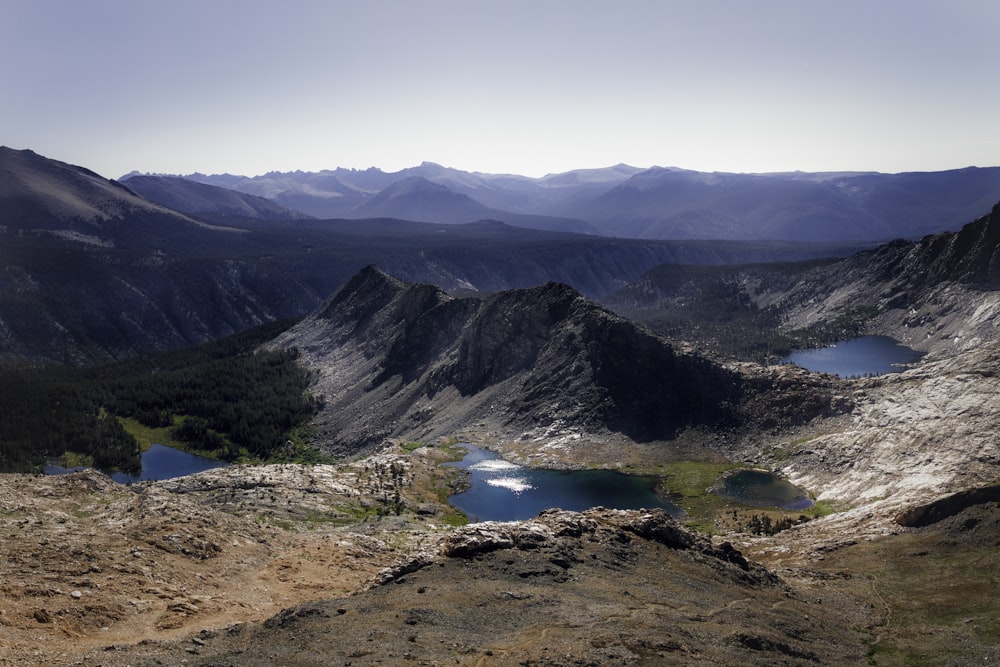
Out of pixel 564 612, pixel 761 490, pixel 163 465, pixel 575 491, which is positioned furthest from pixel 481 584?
pixel 163 465

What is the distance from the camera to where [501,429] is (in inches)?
5910

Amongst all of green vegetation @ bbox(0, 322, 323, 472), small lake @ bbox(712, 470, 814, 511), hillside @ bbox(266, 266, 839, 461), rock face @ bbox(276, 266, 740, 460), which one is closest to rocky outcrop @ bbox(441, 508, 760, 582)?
small lake @ bbox(712, 470, 814, 511)

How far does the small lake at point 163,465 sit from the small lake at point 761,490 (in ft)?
383

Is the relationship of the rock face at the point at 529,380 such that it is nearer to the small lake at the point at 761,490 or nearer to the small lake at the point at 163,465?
the small lake at the point at 761,490

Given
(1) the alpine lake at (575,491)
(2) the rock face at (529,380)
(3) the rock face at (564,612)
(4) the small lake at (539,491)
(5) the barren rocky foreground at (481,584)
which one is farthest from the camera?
(2) the rock face at (529,380)

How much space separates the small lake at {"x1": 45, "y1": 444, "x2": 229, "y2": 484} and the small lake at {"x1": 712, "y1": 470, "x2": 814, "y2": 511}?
117m

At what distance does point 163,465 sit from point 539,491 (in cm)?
10321

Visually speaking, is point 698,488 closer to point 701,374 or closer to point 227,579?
point 701,374

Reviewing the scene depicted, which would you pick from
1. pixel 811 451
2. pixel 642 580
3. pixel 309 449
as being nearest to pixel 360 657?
pixel 642 580

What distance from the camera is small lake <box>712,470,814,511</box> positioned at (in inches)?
4156

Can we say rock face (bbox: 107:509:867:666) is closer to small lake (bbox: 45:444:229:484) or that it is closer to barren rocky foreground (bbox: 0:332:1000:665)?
barren rocky foreground (bbox: 0:332:1000:665)

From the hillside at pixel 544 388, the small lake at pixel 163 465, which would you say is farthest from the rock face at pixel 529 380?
the small lake at pixel 163 465

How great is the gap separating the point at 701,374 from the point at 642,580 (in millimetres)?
95004

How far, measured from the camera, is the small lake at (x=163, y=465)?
156875mm
